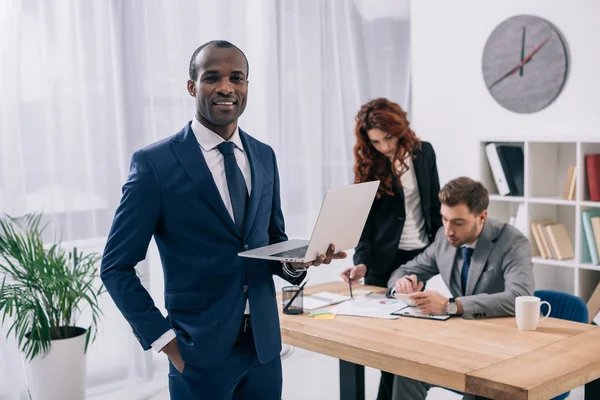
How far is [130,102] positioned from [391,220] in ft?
5.28

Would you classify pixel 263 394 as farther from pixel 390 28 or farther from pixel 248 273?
pixel 390 28

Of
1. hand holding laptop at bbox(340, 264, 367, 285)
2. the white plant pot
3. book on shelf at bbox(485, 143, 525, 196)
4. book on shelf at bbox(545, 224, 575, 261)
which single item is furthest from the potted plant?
book on shelf at bbox(545, 224, 575, 261)

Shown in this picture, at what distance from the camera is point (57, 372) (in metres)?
3.30

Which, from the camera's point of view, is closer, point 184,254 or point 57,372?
point 184,254

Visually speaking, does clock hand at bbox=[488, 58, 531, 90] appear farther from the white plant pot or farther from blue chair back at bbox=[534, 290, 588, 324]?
the white plant pot

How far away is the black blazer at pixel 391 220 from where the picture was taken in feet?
11.1

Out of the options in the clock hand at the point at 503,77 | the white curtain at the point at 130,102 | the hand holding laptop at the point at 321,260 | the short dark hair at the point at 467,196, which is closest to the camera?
the hand holding laptop at the point at 321,260

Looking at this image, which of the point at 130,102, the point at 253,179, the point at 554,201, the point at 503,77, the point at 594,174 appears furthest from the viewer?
the point at 503,77

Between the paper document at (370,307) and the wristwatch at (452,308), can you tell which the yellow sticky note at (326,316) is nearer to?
the paper document at (370,307)

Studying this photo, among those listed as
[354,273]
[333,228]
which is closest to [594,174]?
[354,273]

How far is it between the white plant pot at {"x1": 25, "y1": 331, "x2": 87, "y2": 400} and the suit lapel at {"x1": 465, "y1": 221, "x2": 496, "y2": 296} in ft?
5.87

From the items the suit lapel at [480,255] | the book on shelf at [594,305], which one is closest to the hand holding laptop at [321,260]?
the suit lapel at [480,255]

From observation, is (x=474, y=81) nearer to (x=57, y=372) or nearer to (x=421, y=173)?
(x=421, y=173)

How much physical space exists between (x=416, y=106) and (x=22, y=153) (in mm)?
2918
